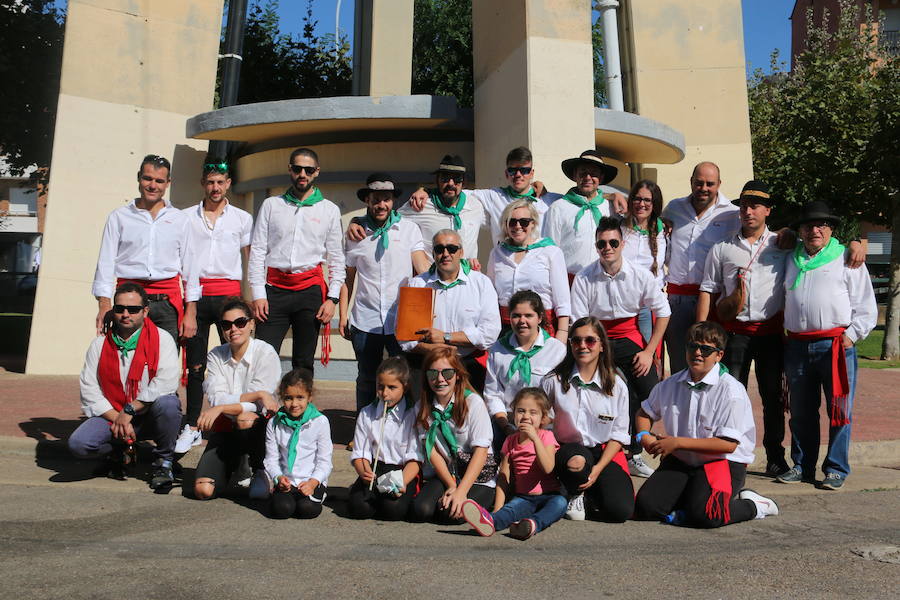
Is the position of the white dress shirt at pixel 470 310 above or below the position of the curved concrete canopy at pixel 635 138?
below

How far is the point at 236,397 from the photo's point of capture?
591 centimetres

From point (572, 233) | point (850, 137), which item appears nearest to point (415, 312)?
point (572, 233)

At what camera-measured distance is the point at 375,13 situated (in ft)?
39.7

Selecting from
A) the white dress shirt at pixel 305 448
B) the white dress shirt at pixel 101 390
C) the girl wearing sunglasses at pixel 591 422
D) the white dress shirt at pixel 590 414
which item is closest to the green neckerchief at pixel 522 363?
the girl wearing sunglasses at pixel 591 422

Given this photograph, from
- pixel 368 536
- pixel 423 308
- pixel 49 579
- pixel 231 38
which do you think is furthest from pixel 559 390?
pixel 231 38

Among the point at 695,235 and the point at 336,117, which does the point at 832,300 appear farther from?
the point at 336,117

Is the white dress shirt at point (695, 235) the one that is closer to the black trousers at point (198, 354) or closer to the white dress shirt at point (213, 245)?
the white dress shirt at point (213, 245)

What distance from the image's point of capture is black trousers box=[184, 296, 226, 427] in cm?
686

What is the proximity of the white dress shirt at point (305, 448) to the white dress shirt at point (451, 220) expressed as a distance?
5.82 feet

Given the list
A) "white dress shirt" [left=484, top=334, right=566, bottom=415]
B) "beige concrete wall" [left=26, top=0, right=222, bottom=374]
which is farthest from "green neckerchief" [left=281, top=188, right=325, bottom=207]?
"beige concrete wall" [left=26, top=0, right=222, bottom=374]

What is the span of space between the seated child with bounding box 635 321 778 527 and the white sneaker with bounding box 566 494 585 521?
0.33 metres

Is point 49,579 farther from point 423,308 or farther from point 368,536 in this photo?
point 423,308

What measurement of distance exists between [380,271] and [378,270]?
2 centimetres

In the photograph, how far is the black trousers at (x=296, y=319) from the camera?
675cm
